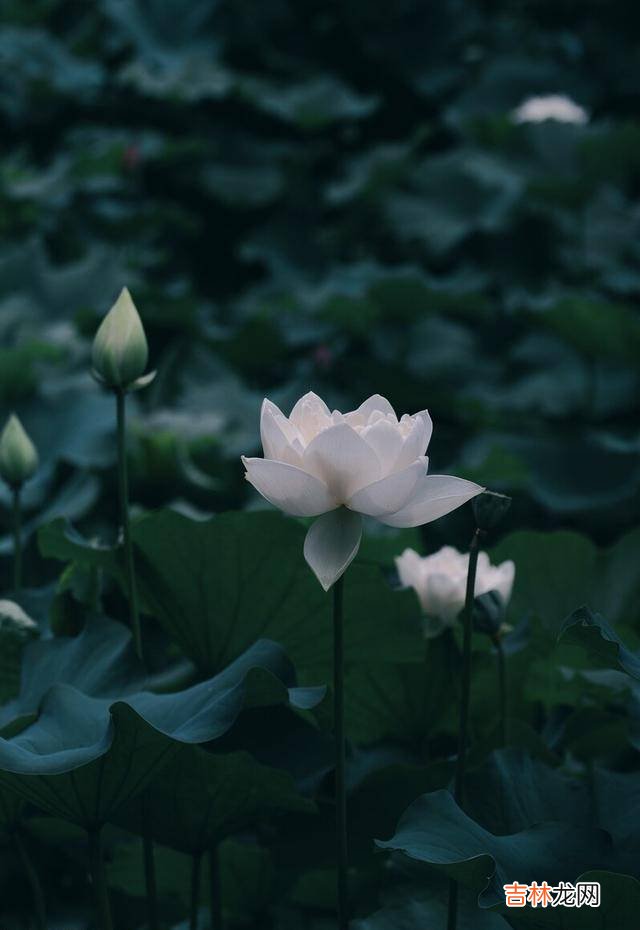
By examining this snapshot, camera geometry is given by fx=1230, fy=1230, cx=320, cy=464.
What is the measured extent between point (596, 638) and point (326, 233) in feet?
8.69

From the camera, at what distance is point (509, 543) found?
1247 millimetres

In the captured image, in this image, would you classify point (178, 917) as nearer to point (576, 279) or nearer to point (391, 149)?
point (576, 279)

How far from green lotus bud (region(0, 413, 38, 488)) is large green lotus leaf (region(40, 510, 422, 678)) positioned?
8 cm

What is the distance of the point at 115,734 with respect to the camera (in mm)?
770

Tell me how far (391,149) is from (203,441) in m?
1.57

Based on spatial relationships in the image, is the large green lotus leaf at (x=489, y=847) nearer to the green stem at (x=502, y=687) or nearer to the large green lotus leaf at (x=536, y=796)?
the large green lotus leaf at (x=536, y=796)

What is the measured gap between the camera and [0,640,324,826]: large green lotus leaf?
771mm

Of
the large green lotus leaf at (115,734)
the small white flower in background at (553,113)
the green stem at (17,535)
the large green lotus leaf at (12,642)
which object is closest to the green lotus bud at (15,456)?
the green stem at (17,535)

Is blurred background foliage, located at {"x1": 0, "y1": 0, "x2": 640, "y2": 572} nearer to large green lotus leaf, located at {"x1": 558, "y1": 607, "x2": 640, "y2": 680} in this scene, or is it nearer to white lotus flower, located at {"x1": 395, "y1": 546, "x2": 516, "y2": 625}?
white lotus flower, located at {"x1": 395, "y1": 546, "x2": 516, "y2": 625}

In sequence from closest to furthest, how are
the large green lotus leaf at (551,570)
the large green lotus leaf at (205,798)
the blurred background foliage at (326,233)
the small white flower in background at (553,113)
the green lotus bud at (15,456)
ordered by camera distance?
the large green lotus leaf at (205,798) → the green lotus bud at (15,456) → the large green lotus leaf at (551,570) → the blurred background foliage at (326,233) → the small white flower in background at (553,113)

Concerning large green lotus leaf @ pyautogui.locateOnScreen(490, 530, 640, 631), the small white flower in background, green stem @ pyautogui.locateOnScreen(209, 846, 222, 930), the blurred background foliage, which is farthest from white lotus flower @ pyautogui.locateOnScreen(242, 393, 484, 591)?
the small white flower in background

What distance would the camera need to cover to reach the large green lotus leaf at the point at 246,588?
1014mm

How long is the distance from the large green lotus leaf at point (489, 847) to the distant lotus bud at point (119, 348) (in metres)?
0.39

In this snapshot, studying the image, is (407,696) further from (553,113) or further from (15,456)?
(553,113)
